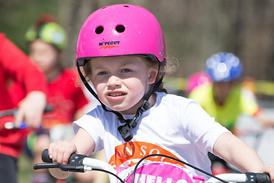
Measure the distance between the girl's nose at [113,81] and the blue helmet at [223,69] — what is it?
4.35m

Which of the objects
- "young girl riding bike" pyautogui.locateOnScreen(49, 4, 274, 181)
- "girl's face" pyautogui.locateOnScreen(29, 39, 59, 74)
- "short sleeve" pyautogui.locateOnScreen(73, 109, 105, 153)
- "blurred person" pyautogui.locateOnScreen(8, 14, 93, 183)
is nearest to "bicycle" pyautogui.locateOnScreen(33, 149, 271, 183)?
"young girl riding bike" pyautogui.locateOnScreen(49, 4, 274, 181)

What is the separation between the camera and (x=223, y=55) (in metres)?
7.87

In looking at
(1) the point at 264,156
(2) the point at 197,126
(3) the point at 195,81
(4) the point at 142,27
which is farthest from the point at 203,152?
(3) the point at 195,81

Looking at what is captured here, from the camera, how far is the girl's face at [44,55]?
272 inches

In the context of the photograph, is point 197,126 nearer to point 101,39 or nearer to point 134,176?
point 134,176

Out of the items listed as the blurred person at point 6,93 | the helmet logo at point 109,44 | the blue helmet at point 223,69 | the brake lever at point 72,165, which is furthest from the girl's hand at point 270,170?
the blue helmet at point 223,69

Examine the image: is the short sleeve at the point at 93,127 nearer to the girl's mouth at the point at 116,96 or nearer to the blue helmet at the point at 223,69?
the girl's mouth at the point at 116,96

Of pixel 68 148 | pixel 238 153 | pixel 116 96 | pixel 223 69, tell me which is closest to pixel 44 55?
pixel 223 69

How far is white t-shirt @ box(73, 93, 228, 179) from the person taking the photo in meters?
3.10

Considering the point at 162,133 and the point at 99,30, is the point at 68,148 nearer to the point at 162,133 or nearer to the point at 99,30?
the point at 162,133

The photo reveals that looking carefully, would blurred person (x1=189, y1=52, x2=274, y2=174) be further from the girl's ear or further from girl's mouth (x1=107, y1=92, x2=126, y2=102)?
girl's mouth (x1=107, y1=92, x2=126, y2=102)

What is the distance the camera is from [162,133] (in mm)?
3217

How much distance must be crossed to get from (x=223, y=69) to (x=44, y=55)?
2643 millimetres

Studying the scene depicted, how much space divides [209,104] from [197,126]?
165 inches
